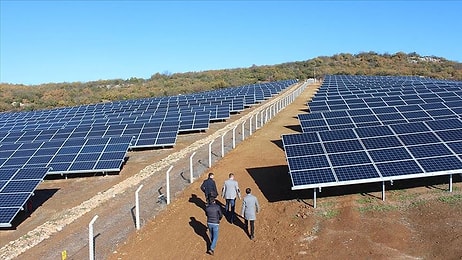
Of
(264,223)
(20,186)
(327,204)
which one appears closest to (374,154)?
(327,204)

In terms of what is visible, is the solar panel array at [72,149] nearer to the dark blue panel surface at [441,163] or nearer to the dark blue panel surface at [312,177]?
the dark blue panel surface at [312,177]

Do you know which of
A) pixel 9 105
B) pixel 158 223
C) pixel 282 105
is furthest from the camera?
pixel 9 105

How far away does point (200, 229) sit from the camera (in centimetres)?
1402

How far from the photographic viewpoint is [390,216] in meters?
13.4

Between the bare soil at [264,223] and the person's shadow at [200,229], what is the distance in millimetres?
33

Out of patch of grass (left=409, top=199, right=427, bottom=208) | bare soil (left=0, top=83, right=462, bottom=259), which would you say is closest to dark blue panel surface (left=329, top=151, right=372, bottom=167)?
bare soil (left=0, top=83, right=462, bottom=259)

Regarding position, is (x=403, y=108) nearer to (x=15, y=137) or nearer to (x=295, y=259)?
(x=295, y=259)

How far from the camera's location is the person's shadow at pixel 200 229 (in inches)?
517

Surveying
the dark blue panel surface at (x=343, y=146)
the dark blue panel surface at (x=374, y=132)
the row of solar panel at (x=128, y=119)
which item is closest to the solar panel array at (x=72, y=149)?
the row of solar panel at (x=128, y=119)

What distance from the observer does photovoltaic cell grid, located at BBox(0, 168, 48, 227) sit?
15.3m

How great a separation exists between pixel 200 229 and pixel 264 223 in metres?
2.05

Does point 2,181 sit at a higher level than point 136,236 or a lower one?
higher

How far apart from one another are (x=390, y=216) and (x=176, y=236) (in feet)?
21.5

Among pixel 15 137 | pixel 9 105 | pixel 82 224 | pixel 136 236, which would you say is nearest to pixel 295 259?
pixel 136 236
